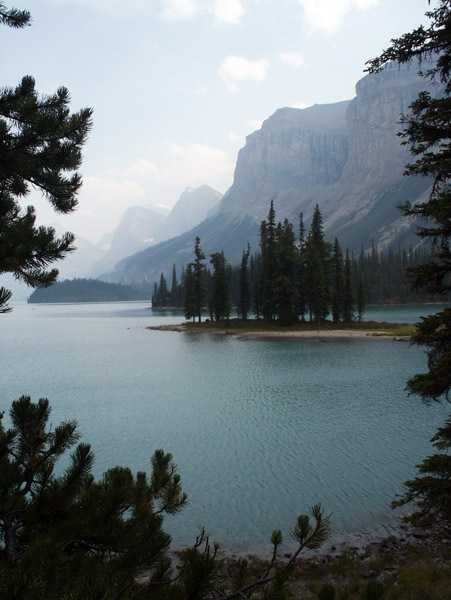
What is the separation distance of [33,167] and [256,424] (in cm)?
2121

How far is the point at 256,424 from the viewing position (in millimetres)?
24547

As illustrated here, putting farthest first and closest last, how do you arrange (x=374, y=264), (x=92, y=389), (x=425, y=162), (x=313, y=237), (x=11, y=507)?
(x=374, y=264), (x=313, y=237), (x=92, y=389), (x=425, y=162), (x=11, y=507)

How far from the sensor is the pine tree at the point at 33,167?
18.4 ft

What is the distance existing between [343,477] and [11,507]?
14.9 meters

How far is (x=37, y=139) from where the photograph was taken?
230 inches

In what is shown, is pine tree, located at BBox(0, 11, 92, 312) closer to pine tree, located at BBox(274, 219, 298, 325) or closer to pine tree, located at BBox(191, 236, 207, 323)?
pine tree, located at BBox(274, 219, 298, 325)

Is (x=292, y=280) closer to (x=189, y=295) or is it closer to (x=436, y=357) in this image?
(x=189, y=295)

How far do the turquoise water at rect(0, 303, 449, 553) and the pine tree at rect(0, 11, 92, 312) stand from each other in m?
10.5

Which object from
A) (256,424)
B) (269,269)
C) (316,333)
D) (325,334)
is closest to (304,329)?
(316,333)

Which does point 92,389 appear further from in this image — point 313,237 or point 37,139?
point 313,237

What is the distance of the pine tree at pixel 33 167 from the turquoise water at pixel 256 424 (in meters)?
10.5

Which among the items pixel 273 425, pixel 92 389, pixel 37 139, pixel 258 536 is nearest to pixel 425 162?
pixel 37 139

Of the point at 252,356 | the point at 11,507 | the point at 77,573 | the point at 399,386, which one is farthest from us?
the point at 252,356

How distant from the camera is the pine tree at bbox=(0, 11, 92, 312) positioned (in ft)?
18.4
